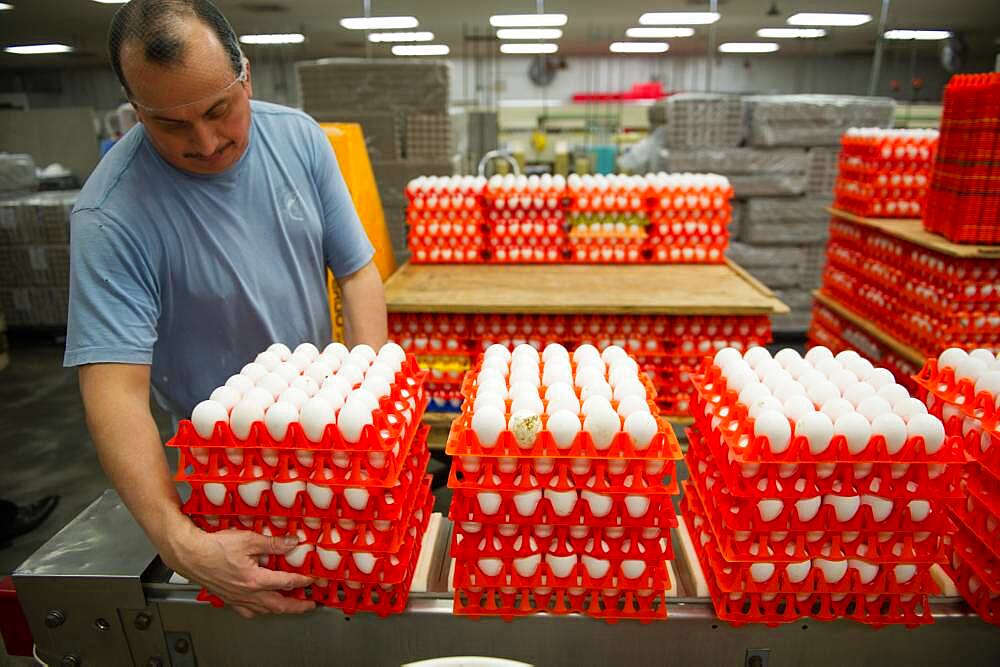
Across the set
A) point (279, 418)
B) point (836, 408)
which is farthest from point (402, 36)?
point (836, 408)

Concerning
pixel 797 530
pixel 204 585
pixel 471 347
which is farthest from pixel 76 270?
pixel 471 347

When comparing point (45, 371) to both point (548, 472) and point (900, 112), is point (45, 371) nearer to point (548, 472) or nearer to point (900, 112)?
point (548, 472)

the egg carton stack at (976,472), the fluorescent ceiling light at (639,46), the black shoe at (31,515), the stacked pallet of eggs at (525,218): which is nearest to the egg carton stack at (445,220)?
the stacked pallet of eggs at (525,218)

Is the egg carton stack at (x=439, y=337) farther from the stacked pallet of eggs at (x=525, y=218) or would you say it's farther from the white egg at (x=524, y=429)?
the white egg at (x=524, y=429)

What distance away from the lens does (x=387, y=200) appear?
5074mm

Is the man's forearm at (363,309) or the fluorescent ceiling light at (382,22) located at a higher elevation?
the fluorescent ceiling light at (382,22)

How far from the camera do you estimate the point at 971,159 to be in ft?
10.4

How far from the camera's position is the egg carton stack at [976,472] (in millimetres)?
1230

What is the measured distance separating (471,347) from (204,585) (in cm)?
254

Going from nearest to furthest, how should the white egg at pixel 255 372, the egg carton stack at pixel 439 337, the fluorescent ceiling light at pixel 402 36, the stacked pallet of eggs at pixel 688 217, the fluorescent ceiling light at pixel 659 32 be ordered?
the white egg at pixel 255 372 → the egg carton stack at pixel 439 337 → the stacked pallet of eggs at pixel 688 217 → the fluorescent ceiling light at pixel 659 32 → the fluorescent ceiling light at pixel 402 36

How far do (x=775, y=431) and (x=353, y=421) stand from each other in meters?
0.69

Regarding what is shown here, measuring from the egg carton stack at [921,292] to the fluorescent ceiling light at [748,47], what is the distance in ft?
32.9

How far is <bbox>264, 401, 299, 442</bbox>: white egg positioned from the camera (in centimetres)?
113

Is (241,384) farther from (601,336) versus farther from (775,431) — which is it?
(601,336)
